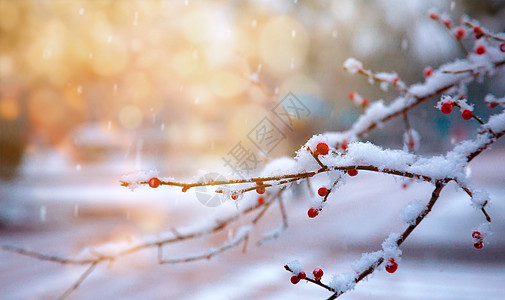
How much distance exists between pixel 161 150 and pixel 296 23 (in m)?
13.8

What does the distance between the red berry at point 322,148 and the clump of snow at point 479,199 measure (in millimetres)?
504

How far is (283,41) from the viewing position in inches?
457

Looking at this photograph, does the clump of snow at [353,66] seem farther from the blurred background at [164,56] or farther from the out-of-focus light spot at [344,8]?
the out-of-focus light spot at [344,8]

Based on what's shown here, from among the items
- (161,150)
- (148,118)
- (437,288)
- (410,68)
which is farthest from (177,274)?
(148,118)

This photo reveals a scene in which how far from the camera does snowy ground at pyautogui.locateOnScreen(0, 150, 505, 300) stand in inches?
196

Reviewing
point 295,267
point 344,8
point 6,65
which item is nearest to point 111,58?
point 6,65

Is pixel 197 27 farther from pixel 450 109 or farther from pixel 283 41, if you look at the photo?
pixel 450 109

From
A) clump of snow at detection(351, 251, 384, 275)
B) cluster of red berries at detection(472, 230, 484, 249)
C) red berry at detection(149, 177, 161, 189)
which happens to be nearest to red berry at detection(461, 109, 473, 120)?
cluster of red berries at detection(472, 230, 484, 249)

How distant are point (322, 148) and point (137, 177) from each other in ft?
1.50

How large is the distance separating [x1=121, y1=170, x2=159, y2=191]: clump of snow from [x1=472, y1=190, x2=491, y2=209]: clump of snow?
2.90 feet

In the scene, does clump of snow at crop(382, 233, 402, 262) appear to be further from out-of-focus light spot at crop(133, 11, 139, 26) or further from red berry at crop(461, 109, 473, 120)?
out-of-focus light spot at crop(133, 11, 139, 26)

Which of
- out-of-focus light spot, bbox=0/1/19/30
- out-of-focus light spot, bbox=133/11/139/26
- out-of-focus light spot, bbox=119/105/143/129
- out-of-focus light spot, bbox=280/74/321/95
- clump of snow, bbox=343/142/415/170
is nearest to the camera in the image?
clump of snow, bbox=343/142/415/170

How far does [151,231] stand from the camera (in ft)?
26.4

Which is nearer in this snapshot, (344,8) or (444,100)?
(444,100)
